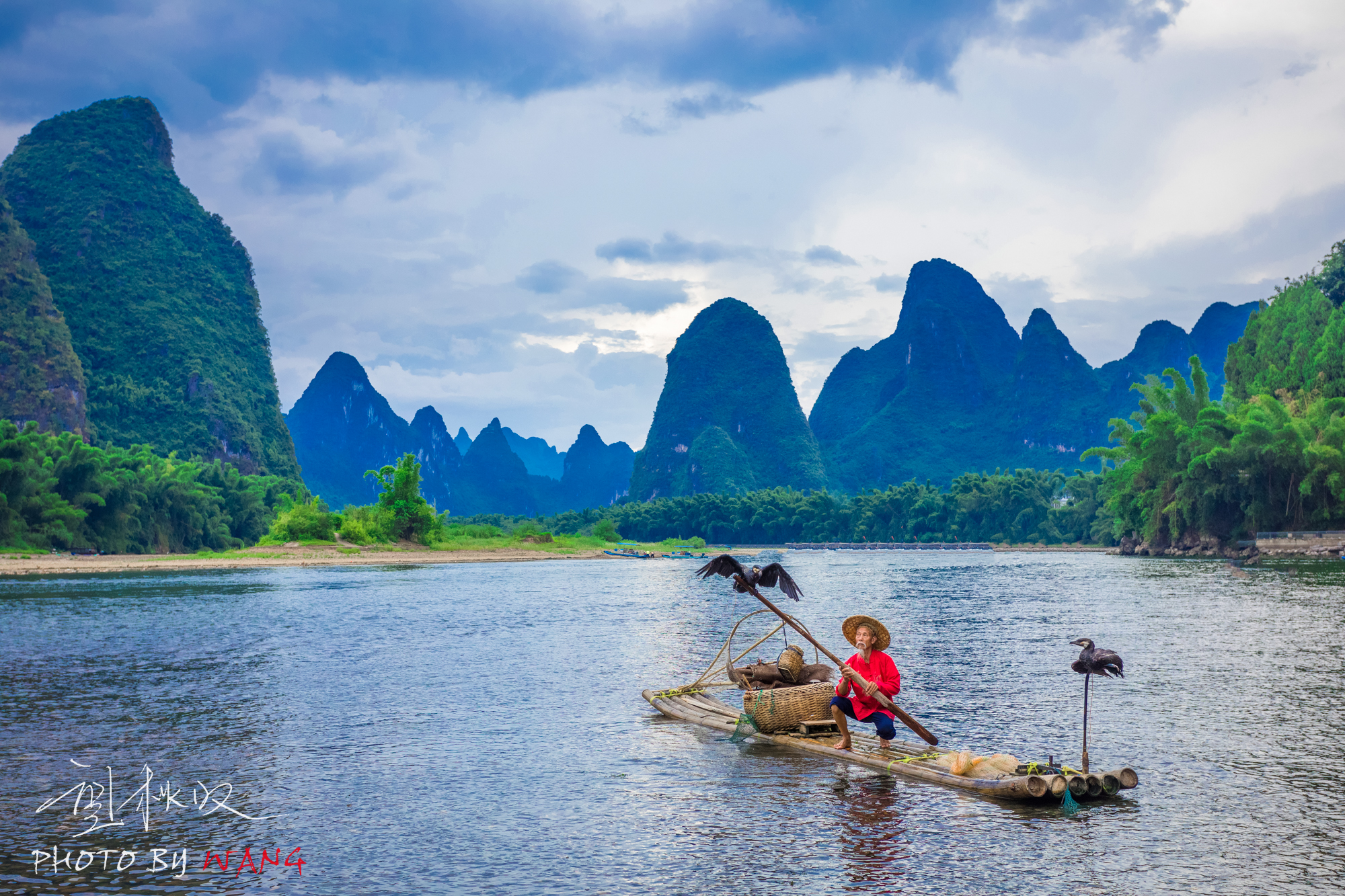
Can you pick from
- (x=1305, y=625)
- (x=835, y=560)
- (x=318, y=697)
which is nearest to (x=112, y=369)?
(x=835, y=560)

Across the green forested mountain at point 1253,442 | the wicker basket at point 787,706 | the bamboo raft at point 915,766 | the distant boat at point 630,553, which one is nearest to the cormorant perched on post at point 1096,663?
the bamboo raft at point 915,766

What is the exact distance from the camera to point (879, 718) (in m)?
10.2

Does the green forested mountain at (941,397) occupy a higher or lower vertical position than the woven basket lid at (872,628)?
higher

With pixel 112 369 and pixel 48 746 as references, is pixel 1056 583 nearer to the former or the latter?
pixel 48 746

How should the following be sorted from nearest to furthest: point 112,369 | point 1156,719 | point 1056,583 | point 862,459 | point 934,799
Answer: point 934,799
point 1156,719
point 1056,583
point 112,369
point 862,459

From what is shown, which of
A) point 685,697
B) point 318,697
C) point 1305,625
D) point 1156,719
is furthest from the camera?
point 1305,625

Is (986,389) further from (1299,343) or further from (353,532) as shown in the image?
(353,532)

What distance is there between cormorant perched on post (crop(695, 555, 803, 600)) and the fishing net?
1639 millimetres

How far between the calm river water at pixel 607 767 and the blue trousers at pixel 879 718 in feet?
1.62

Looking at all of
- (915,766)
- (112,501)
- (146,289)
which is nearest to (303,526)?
(112,501)

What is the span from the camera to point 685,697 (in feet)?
45.3

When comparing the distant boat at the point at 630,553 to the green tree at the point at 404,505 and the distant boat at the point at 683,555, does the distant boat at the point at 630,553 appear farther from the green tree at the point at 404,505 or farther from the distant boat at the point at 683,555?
the green tree at the point at 404,505

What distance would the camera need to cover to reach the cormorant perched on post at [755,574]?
41.4ft

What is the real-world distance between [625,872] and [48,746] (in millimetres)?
8025
